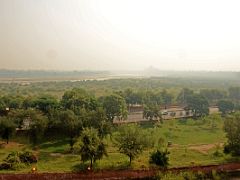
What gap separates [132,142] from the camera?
4159 centimetres

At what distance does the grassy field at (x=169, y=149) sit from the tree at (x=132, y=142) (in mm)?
1525

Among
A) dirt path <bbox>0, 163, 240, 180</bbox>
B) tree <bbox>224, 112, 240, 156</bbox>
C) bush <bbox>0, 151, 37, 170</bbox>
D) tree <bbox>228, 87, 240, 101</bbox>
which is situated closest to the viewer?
dirt path <bbox>0, 163, 240, 180</bbox>

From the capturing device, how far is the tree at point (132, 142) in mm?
41406

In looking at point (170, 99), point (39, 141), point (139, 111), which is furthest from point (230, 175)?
point (170, 99)

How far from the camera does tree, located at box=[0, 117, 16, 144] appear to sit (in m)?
52.8

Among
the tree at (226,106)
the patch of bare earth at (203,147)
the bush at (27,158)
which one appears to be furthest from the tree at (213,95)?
the bush at (27,158)

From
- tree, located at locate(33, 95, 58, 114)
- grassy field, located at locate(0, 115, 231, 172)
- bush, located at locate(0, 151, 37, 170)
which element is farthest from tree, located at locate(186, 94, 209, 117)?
bush, located at locate(0, 151, 37, 170)

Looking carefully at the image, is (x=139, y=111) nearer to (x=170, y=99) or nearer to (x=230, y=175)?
(x=170, y=99)

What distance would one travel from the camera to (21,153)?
141 ft

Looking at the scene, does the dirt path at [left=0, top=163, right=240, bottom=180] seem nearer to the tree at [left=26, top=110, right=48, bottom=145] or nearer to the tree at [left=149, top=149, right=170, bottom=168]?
the tree at [left=149, top=149, right=170, bottom=168]

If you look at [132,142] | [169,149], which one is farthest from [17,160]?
[169,149]

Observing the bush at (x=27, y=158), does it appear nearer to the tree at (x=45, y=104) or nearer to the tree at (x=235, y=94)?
the tree at (x=45, y=104)

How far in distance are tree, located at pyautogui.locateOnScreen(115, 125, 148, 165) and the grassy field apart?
1.52 meters

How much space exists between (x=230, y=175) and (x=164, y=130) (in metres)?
29.9
